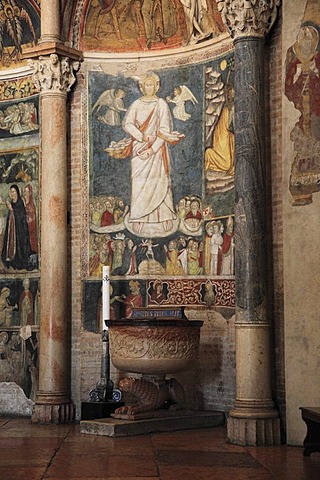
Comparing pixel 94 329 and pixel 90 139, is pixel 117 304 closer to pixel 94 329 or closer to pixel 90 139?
pixel 94 329

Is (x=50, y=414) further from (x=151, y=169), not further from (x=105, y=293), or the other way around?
(x=151, y=169)

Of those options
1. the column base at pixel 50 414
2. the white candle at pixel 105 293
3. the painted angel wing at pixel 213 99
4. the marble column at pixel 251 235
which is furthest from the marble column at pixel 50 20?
the column base at pixel 50 414

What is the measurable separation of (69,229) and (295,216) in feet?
12.3

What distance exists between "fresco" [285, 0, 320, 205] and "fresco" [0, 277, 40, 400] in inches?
170

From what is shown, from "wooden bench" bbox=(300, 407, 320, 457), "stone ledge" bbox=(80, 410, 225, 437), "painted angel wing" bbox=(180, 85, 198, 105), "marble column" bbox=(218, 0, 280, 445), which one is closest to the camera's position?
"wooden bench" bbox=(300, 407, 320, 457)

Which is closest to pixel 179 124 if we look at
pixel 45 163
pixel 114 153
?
pixel 114 153

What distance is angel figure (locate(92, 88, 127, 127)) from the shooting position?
12273 mm

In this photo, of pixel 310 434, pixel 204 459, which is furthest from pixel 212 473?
pixel 310 434

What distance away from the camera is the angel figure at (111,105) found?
1227cm

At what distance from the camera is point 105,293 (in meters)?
11.0

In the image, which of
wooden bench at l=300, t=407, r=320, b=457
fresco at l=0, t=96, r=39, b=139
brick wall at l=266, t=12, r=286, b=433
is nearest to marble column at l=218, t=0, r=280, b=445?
brick wall at l=266, t=12, r=286, b=433

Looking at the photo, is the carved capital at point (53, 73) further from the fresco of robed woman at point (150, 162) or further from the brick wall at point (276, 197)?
the brick wall at point (276, 197)

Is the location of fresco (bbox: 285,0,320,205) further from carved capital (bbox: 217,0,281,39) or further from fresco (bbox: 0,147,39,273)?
fresco (bbox: 0,147,39,273)

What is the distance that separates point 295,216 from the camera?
30.9ft
